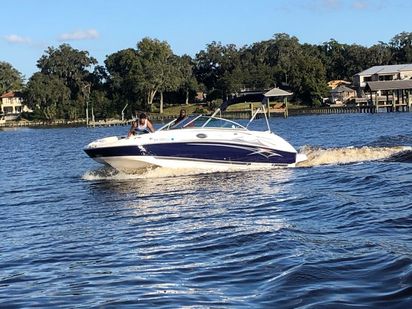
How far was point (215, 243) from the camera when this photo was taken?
35.5 feet

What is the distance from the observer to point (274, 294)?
7766 mm

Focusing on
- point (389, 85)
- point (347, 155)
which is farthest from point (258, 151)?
point (389, 85)

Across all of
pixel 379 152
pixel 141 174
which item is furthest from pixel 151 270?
pixel 379 152

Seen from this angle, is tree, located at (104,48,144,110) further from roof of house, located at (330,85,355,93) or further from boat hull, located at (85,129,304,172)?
boat hull, located at (85,129,304,172)

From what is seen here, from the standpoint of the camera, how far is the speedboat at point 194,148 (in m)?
21.1

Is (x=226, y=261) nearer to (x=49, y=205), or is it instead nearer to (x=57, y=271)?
(x=57, y=271)

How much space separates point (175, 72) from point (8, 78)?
63.2 metres

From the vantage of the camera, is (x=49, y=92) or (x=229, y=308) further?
(x=49, y=92)

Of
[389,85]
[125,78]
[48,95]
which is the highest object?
[125,78]

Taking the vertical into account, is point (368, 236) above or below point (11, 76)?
below

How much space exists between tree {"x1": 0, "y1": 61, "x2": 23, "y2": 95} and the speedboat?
163 m

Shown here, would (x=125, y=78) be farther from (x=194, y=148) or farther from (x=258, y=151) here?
(x=194, y=148)

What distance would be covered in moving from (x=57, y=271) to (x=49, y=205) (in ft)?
24.9

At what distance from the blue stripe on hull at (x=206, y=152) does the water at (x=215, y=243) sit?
4.03 feet
